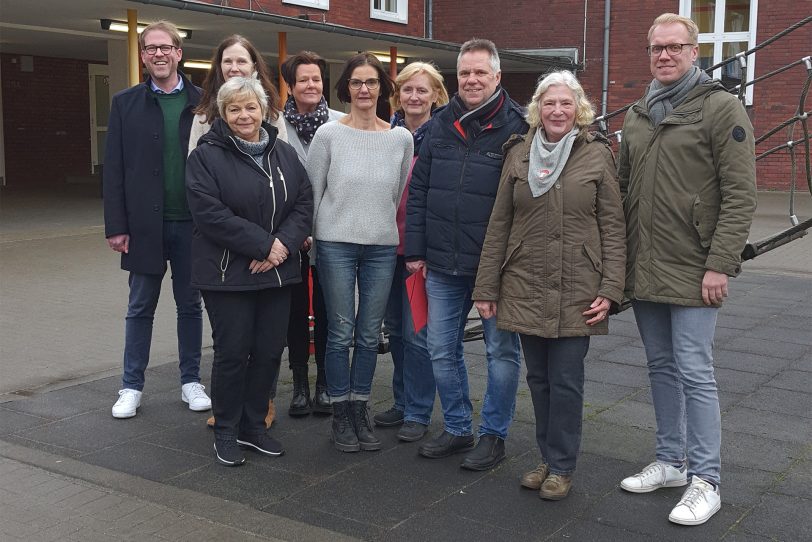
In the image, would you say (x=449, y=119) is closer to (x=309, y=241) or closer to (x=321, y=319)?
(x=309, y=241)

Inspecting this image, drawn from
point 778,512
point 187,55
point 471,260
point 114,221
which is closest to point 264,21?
point 187,55

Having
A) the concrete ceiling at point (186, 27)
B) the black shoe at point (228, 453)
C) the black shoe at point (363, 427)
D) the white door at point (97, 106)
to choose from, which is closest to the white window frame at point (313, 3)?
the concrete ceiling at point (186, 27)

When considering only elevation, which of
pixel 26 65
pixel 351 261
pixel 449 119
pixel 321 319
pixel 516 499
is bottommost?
pixel 516 499

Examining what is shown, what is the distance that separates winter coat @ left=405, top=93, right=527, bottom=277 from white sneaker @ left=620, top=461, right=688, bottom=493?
1.11 m

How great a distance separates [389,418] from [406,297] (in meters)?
0.69

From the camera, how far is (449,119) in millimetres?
4371

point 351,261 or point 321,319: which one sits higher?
point 351,261

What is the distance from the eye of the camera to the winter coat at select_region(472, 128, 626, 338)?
12.9 ft

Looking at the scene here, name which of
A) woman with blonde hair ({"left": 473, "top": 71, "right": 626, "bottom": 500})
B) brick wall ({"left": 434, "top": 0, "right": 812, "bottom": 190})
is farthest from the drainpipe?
woman with blonde hair ({"left": 473, "top": 71, "right": 626, "bottom": 500})

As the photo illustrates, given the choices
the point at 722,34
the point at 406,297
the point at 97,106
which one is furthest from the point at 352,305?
the point at 97,106

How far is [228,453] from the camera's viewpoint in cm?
451

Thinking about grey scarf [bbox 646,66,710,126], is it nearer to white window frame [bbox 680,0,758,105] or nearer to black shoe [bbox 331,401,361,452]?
black shoe [bbox 331,401,361,452]

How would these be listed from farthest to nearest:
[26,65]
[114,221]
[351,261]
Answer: [26,65] < [114,221] < [351,261]

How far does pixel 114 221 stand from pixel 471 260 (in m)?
1.99
